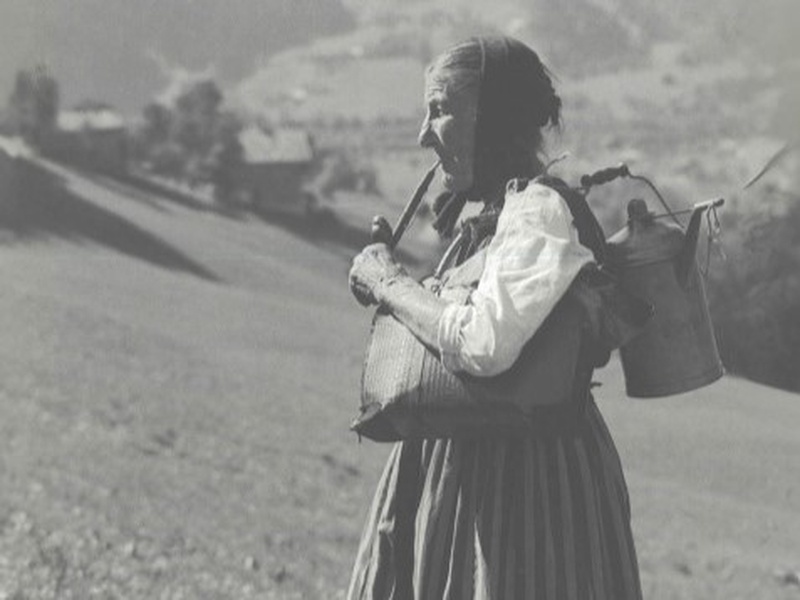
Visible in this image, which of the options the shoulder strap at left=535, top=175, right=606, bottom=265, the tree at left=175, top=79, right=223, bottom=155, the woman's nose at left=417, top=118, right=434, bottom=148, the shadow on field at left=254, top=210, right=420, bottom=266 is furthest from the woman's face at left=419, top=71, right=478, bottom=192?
the tree at left=175, top=79, right=223, bottom=155

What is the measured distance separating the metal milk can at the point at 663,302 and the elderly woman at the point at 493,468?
0.09 meters

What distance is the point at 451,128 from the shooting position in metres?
1.71

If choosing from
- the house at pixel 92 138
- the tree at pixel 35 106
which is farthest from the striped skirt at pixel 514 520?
the house at pixel 92 138

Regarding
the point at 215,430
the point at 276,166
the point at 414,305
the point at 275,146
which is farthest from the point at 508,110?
the point at 276,166

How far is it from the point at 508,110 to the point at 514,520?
52 centimetres

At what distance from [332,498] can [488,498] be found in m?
5.12

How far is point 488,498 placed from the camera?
1.73 meters

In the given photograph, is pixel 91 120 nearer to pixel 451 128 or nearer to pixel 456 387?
pixel 451 128

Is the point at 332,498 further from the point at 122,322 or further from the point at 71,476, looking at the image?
the point at 122,322

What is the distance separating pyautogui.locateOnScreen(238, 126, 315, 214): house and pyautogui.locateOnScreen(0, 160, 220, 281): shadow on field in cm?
82

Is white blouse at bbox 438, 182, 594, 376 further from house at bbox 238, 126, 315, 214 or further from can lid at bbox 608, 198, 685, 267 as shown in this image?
house at bbox 238, 126, 315, 214

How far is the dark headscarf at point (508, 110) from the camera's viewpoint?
66.4 inches

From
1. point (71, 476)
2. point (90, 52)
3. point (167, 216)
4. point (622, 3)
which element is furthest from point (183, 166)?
point (71, 476)

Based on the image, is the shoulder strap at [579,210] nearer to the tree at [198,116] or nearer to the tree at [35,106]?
the tree at [35,106]
